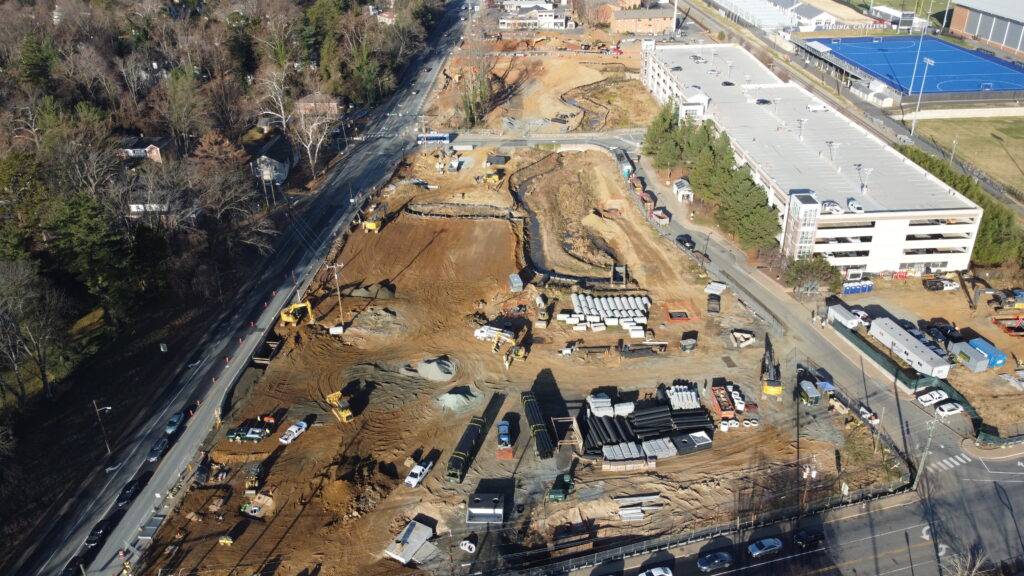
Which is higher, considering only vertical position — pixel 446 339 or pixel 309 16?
pixel 309 16

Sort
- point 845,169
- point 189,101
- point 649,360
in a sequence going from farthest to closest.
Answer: point 189,101
point 845,169
point 649,360

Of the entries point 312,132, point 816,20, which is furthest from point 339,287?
point 816,20


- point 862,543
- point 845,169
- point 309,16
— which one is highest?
point 309,16

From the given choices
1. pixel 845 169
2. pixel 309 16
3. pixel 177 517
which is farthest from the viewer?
pixel 309 16

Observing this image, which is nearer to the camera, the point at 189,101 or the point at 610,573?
the point at 610,573

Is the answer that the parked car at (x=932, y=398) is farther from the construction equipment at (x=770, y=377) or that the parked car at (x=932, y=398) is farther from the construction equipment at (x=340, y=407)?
the construction equipment at (x=340, y=407)

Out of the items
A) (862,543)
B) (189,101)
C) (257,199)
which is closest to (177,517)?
(862,543)

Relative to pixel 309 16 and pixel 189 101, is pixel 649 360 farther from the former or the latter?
pixel 309 16
